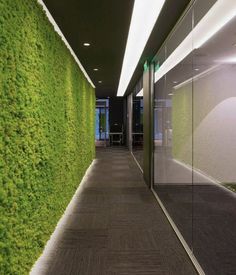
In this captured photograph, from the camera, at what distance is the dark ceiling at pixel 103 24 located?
12.3 feet

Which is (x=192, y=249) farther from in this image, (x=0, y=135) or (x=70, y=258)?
(x=0, y=135)

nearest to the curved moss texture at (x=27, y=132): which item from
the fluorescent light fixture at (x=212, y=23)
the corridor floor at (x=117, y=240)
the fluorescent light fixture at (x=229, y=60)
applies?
the corridor floor at (x=117, y=240)

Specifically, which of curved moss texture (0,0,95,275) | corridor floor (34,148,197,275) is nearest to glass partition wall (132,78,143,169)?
Result: corridor floor (34,148,197,275)

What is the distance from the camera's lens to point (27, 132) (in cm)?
275

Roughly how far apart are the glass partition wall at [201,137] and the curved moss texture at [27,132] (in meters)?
1.59

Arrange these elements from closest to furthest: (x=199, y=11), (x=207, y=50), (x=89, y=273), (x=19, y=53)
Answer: (x=19, y=53) → (x=89, y=273) → (x=199, y=11) → (x=207, y=50)

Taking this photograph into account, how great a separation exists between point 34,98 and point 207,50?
4693mm

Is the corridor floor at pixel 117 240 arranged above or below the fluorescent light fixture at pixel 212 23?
below

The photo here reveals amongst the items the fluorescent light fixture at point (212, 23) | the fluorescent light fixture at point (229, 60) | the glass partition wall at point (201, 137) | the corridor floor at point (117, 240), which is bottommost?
the corridor floor at point (117, 240)

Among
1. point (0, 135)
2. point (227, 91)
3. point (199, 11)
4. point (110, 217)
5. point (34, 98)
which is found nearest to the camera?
point (0, 135)

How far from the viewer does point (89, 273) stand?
325 cm

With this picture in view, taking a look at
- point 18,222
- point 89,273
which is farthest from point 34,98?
point 89,273

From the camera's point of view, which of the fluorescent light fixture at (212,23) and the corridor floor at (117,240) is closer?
the corridor floor at (117,240)

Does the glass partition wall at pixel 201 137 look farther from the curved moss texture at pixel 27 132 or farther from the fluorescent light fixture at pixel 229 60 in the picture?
the curved moss texture at pixel 27 132
